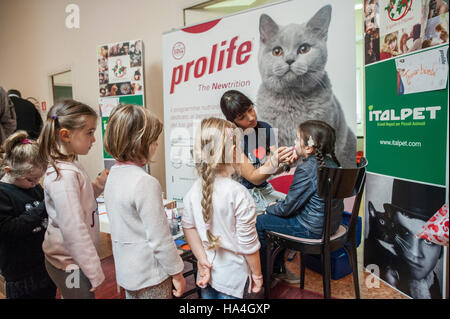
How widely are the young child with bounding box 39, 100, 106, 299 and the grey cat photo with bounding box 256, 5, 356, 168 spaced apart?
60.0 inches

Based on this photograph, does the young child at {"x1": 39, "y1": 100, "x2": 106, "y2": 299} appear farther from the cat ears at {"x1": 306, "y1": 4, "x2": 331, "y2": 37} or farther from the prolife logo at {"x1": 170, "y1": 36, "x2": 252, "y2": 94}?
the cat ears at {"x1": 306, "y1": 4, "x2": 331, "y2": 37}

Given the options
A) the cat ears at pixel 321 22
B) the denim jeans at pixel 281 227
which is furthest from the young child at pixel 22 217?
the cat ears at pixel 321 22

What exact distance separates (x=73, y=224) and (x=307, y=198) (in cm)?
114

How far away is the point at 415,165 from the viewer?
Answer: 5.72ft

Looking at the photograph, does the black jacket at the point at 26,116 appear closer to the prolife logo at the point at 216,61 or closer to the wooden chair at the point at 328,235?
the prolife logo at the point at 216,61

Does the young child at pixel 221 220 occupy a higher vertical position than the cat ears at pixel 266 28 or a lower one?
lower

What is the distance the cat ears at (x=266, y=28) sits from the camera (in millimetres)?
2377

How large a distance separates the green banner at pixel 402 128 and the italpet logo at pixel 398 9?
263 millimetres

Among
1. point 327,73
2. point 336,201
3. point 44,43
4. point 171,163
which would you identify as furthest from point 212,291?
point 44,43

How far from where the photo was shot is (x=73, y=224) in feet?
3.56

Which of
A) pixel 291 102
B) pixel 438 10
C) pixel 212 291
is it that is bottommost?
pixel 212 291

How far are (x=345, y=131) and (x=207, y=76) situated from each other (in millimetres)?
1341

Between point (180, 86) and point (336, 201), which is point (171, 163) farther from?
point (336, 201)

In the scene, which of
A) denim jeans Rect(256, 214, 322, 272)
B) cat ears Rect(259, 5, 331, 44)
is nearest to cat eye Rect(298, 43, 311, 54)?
cat ears Rect(259, 5, 331, 44)
